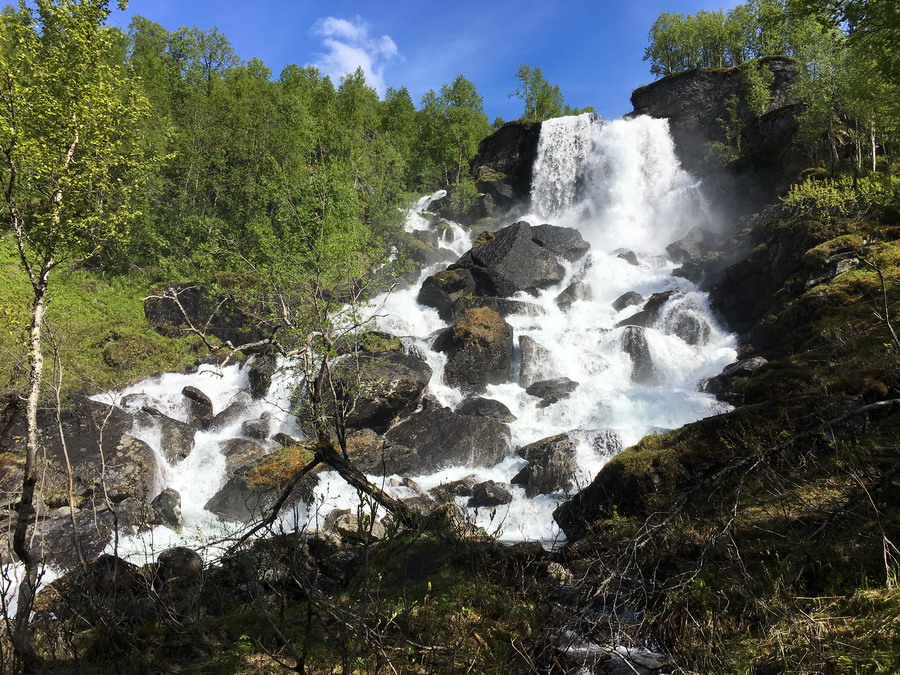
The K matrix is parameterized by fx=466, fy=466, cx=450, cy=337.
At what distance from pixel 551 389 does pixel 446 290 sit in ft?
35.8

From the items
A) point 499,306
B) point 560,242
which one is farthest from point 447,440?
point 560,242

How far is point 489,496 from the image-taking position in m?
14.3

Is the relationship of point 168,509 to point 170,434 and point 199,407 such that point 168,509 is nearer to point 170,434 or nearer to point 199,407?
point 170,434

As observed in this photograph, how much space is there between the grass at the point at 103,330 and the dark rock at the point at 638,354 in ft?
72.4

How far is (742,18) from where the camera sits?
49844 mm

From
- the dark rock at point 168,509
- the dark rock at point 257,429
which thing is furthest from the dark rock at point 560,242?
the dark rock at point 168,509

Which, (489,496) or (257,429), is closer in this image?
(489,496)

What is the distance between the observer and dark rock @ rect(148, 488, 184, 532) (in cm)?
1378

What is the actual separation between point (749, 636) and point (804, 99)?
40120 millimetres

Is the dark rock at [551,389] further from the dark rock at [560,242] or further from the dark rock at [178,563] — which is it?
the dark rock at [178,563]

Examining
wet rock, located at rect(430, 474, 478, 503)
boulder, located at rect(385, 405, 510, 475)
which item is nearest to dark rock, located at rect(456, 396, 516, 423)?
boulder, located at rect(385, 405, 510, 475)

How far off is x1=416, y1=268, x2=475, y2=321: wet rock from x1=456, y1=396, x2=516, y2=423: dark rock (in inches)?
352

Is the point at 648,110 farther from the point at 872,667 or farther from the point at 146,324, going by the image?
the point at 872,667

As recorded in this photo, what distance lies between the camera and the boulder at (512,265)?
98.7 ft
